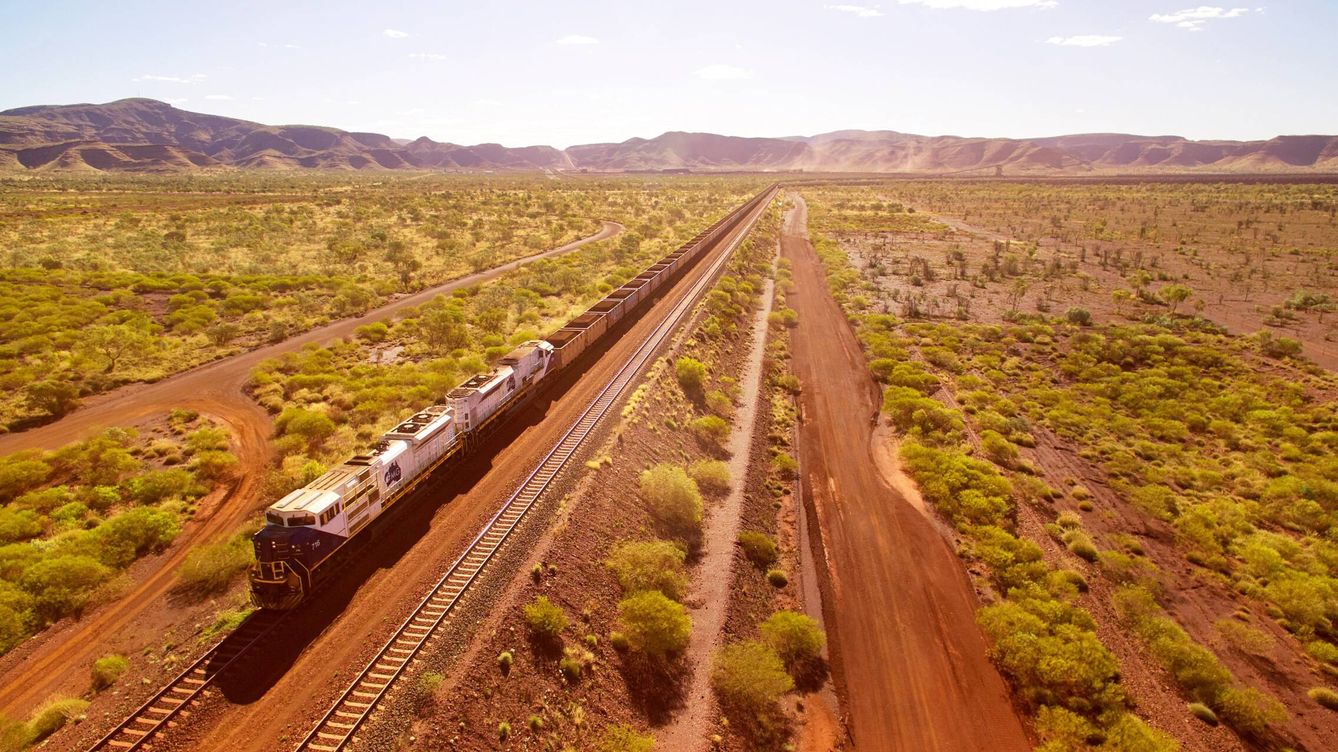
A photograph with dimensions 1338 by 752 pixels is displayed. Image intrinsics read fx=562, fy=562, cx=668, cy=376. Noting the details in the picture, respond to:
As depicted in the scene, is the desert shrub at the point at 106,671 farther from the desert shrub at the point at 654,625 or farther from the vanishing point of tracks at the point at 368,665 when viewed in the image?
the desert shrub at the point at 654,625

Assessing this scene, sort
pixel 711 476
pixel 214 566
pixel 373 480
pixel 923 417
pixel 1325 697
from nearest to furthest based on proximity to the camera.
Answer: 1. pixel 1325 697
2. pixel 214 566
3. pixel 373 480
4. pixel 711 476
5. pixel 923 417

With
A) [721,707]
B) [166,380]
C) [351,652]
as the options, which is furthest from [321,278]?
[721,707]

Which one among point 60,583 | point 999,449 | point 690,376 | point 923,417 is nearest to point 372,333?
point 690,376

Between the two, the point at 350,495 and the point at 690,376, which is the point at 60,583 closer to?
the point at 350,495

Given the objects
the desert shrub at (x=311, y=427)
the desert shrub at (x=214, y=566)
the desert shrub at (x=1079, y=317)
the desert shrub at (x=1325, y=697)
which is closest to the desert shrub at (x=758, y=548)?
the desert shrub at (x=1325, y=697)

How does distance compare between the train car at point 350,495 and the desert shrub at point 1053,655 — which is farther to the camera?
the desert shrub at point 1053,655

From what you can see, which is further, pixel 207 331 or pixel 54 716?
pixel 207 331

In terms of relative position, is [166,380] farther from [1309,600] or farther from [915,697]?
[1309,600]
